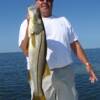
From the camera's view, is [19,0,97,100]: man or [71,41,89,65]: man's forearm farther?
[71,41,89,65]: man's forearm

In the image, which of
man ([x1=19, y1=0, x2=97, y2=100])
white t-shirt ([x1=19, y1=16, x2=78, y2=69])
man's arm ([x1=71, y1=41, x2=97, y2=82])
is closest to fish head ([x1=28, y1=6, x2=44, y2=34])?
man ([x1=19, y1=0, x2=97, y2=100])

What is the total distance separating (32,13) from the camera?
654cm

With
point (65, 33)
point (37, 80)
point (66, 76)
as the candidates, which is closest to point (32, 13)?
point (37, 80)

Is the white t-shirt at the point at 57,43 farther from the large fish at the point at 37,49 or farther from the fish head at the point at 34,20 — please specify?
the fish head at the point at 34,20

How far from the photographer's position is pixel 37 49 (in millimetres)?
6727

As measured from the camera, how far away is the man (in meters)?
8.12

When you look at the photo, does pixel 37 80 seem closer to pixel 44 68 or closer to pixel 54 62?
pixel 44 68

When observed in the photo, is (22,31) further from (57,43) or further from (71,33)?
(71,33)

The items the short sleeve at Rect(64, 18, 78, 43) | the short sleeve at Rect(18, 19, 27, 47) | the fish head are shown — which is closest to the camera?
the fish head

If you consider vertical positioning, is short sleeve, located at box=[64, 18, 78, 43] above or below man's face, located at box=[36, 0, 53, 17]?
below

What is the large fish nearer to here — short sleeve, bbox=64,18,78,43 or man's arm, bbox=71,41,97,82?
short sleeve, bbox=64,18,78,43

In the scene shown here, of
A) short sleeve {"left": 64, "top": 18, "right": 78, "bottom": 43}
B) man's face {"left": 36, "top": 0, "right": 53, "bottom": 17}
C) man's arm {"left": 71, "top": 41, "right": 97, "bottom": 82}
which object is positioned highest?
man's face {"left": 36, "top": 0, "right": 53, "bottom": 17}

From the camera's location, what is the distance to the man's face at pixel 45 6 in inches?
313

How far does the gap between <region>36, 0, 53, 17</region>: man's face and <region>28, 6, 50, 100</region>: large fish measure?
132 centimetres
